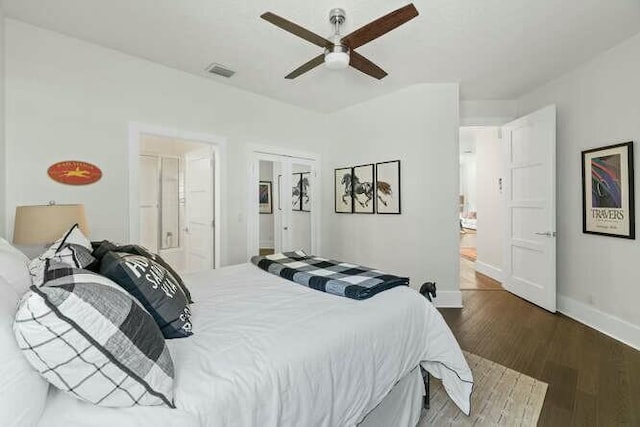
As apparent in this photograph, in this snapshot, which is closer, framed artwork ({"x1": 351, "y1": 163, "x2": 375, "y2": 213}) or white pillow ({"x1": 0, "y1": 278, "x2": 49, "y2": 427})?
white pillow ({"x1": 0, "y1": 278, "x2": 49, "y2": 427})

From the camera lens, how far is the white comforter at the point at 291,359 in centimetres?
86

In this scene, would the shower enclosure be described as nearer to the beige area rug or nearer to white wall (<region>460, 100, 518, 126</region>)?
the beige area rug

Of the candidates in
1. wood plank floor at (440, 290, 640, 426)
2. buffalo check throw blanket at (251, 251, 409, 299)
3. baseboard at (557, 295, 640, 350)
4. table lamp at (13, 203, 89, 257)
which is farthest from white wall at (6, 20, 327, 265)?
baseboard at (557, 295, 640, 350)

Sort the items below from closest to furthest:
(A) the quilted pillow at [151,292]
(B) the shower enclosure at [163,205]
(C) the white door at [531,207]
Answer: (A) the quilted pillow at [151,292]
(C) the white door at [531,207]
(B) the shower enclosure at [163,205]

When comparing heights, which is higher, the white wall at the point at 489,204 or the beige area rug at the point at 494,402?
the white wall at the point at 489,204

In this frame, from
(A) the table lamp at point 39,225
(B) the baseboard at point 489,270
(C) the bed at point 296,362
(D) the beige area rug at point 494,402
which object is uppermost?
(A) the table lamp at point 39,225

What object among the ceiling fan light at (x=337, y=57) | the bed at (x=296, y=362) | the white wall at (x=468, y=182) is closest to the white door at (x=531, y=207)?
the bed at (x=296, y=362)

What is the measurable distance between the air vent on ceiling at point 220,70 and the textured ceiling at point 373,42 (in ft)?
0.24

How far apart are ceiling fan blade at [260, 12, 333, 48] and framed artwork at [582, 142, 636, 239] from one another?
2.93 meters

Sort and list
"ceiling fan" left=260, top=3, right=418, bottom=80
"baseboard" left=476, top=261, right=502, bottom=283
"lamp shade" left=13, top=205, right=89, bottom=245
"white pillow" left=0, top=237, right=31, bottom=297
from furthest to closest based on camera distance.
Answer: "baseboard" left=476, top=261, right=502, bottom=283, "lamp shade" left=13, top=205, right=89, bottom=245, "ceiling fan" left=260, top=3, right=418, bottom=80, "white pillow" left=0, top=237, right=31, bottom=297

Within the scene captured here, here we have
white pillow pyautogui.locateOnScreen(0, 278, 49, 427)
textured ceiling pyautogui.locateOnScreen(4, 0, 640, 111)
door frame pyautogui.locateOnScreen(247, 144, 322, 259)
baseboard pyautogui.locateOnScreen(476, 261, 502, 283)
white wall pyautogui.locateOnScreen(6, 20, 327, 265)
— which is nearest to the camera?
white pillow pyautogui.locateOnScreen(0, 278, 49, 427)

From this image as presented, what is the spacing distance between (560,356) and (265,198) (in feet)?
11.5

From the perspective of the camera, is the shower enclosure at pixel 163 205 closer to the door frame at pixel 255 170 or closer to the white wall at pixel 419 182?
the door frame at pixel 255 170

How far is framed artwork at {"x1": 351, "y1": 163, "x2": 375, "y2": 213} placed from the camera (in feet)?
13.8
